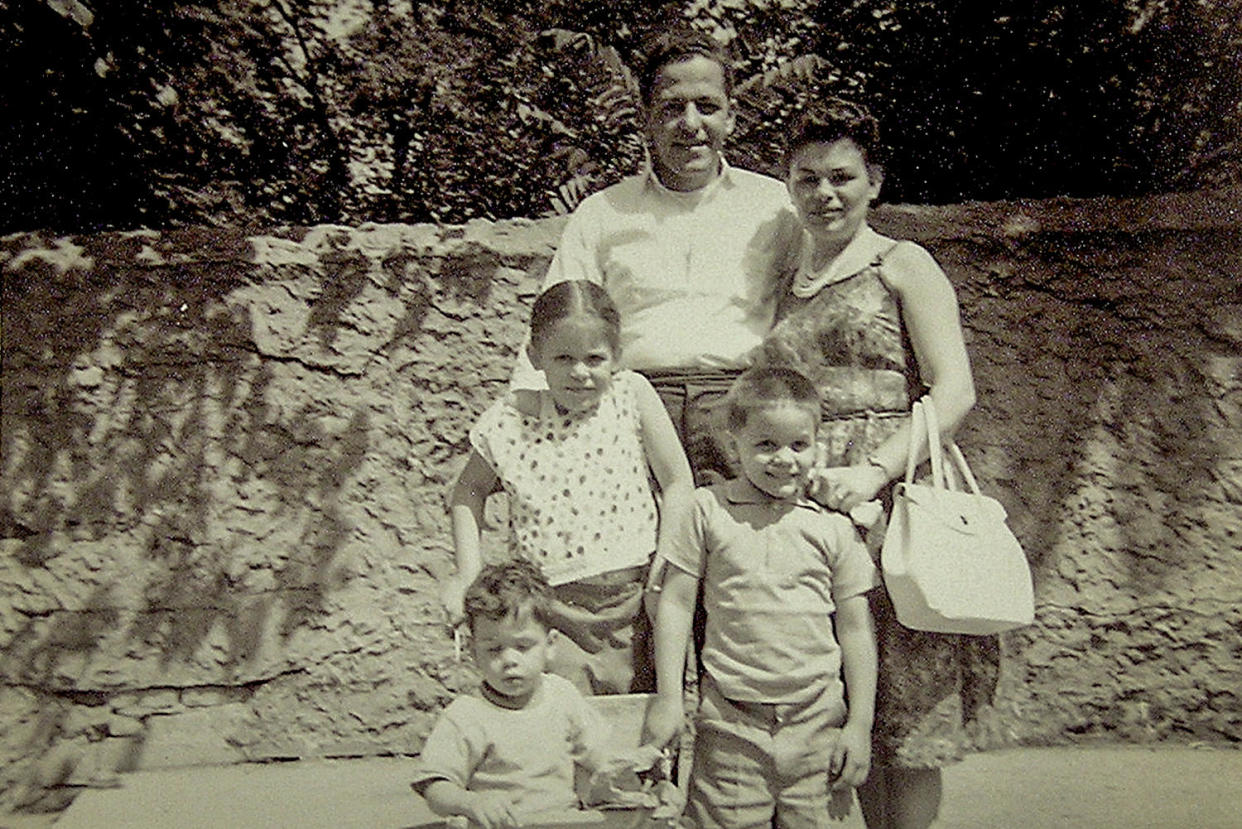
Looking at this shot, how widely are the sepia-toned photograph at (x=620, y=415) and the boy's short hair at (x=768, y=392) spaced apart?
1 centimetres

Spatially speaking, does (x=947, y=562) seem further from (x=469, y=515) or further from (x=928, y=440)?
(x=469, y=515)

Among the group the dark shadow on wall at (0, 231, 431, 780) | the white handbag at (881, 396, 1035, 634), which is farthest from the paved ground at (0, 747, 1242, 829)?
the white handbag at (881, 396, 1035, 634)

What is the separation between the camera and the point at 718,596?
7.77ft

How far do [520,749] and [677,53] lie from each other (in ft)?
4.60

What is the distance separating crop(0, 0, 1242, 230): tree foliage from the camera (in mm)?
4027

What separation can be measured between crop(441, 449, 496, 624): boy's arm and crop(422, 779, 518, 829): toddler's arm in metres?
0.37

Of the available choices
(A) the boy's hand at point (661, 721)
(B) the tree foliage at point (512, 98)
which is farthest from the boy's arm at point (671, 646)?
(B) the tree foliage at point (512, 98)

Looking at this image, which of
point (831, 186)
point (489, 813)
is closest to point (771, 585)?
point (489, 813)

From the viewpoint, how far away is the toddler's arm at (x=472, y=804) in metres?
2.13

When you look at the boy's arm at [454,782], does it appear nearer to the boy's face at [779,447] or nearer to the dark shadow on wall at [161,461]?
the boy's face at [779,447]

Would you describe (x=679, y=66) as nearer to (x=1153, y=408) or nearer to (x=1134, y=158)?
(x=1153, y=408)

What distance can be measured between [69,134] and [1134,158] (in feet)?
11.5

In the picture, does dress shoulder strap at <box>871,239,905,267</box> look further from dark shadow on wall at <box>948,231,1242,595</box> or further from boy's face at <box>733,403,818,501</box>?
dark shadow on wall at <box>948,231,1242,595</box>

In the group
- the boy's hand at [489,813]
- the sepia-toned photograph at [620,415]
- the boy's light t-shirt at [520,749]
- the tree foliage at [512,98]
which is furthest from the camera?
the tree foliage at [512,98]
